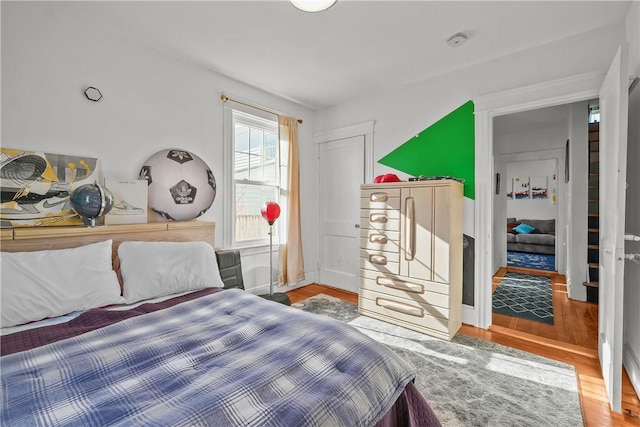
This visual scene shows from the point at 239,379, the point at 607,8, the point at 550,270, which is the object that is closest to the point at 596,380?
Result: the point at 239,379

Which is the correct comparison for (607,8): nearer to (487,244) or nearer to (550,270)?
(487,244)

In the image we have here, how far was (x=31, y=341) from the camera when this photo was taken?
1.32 metres

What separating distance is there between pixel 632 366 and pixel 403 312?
157 centimetres

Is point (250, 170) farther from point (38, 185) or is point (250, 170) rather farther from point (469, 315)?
point (469, 315)

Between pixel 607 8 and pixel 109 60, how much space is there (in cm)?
383

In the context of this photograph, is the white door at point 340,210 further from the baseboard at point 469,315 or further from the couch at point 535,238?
the couch at point 535,238

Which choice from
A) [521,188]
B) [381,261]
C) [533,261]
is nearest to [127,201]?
[381,261]

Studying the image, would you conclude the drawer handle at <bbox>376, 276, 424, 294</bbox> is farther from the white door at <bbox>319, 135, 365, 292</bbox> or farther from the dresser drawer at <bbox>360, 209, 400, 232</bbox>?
the white door at <bbox>319, 135, 365, 292</bbox>

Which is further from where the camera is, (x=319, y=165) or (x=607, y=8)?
(x=319, y=165)

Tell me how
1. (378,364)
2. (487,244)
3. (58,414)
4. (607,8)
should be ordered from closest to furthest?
(58,414) → (378,364) → (607,8) → (487,244)

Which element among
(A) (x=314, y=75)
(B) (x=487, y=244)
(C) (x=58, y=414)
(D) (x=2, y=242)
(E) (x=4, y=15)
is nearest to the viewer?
(C) (x=58, y=414)

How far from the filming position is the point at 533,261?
5.70 m

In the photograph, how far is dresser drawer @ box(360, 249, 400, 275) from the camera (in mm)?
2899

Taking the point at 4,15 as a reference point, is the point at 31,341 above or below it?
below
